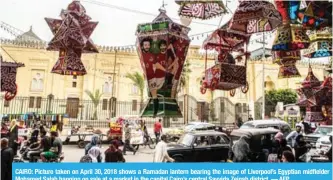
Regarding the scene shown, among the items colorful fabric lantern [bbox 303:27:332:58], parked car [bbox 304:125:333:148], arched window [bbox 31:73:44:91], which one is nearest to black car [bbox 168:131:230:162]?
colorful fabric lantern [bbox 303:27:332:58]

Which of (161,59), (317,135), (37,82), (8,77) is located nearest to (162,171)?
(161,59)

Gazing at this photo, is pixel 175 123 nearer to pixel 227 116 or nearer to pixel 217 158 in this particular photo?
pixel 227 116

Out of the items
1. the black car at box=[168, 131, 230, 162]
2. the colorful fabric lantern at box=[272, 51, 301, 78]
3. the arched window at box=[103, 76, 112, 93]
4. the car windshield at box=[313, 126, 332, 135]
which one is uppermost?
the arched window at box=[103, 76, 112, 93]

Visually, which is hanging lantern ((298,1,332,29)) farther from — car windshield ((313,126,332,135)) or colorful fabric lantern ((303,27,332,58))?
car windshield ((313,126,332,135))

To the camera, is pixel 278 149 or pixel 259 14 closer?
pixel 259 14

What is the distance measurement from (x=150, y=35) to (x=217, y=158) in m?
5.13

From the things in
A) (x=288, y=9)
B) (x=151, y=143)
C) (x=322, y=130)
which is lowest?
(x=151, y=143)

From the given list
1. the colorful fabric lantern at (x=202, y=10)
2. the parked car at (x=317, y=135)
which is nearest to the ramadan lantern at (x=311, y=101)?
the colorful fabric lantern at (x=202, y=10)

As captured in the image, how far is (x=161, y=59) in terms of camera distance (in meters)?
3.53

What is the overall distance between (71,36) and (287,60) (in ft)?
11.4

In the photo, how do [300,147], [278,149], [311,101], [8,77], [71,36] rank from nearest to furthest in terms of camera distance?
[71,36] → [8,77] → [311,101] → [300,147] → [278,149]

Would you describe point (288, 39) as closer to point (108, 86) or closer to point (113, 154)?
point (113, 154)

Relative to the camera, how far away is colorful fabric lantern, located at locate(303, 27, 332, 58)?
4.49m

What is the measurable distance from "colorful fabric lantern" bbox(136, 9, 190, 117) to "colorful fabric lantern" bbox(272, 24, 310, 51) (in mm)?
1582
